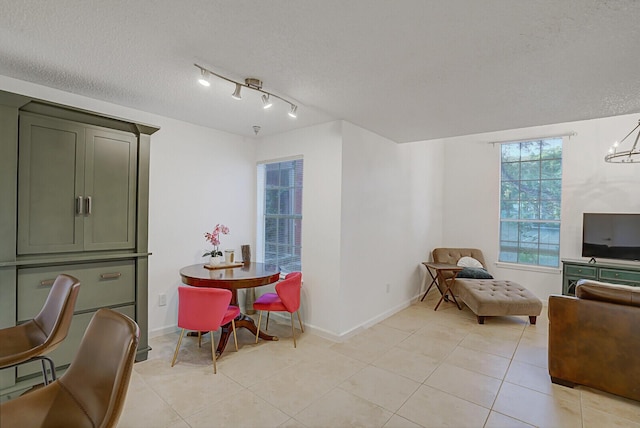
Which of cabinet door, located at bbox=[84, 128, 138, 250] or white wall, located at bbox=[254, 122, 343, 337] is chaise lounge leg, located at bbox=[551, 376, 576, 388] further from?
cabinet door, located at bbox=[84, 128, 138, 250]

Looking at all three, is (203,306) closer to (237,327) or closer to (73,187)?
(237,327)

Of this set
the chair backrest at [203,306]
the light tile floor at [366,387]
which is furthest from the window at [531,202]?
the chair backrest at [203,306]

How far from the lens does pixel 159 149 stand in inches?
130

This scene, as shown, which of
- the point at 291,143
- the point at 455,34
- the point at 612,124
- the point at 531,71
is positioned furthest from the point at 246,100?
the point at 612,124

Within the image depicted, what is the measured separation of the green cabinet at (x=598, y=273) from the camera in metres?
3.78

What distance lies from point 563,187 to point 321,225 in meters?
3.98

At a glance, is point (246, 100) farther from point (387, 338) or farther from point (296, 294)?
point (387, 338)

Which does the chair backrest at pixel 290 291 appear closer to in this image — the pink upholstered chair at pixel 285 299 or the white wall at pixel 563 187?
the pink upholstered chair at pixel 285 299

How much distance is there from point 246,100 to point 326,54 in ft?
3.80

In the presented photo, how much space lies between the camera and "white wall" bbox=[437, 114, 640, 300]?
13.9 ft

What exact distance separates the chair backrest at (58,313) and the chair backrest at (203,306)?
865 mm

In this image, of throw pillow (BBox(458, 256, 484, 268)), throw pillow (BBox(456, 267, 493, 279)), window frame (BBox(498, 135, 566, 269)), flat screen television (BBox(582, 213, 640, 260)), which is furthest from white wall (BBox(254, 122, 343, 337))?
flat screen television (BBox(582, 213, 640, 260))

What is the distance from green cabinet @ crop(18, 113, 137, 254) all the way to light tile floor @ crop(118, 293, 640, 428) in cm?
126

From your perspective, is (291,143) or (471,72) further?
(291,143)
